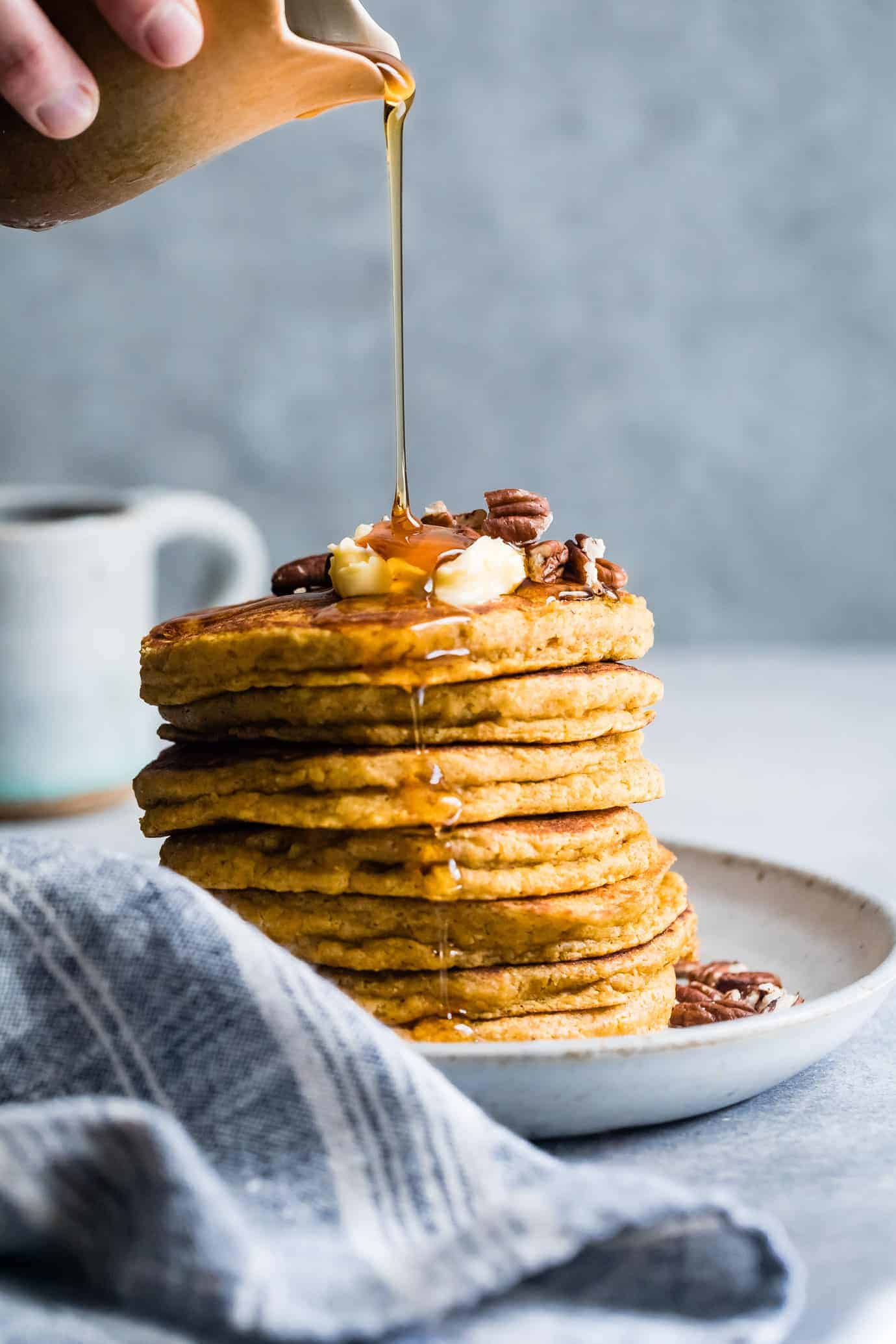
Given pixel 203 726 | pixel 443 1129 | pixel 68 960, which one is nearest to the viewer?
pixel 443 1129

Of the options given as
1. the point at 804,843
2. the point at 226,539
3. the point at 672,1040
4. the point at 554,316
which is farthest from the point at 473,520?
the point at 554,316

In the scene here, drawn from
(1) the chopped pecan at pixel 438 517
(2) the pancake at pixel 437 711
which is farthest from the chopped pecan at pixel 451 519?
(2) the pancake at pixel 437 711

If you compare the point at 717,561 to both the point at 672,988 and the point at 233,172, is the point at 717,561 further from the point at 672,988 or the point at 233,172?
the point at 672,988

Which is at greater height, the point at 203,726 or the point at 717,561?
the point at 717,561

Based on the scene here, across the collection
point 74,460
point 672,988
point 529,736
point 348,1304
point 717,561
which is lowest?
point 348,1304

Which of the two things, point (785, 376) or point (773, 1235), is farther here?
point (785, 376)

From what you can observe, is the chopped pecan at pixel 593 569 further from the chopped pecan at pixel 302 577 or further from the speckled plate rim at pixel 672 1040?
the speckled plate rim at pixel 672 1040

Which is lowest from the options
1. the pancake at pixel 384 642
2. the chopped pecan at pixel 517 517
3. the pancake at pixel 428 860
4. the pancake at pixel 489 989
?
the pancake at pixel 489 989

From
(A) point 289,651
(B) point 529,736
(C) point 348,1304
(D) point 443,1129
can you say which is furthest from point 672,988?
(C) point 348,1304
